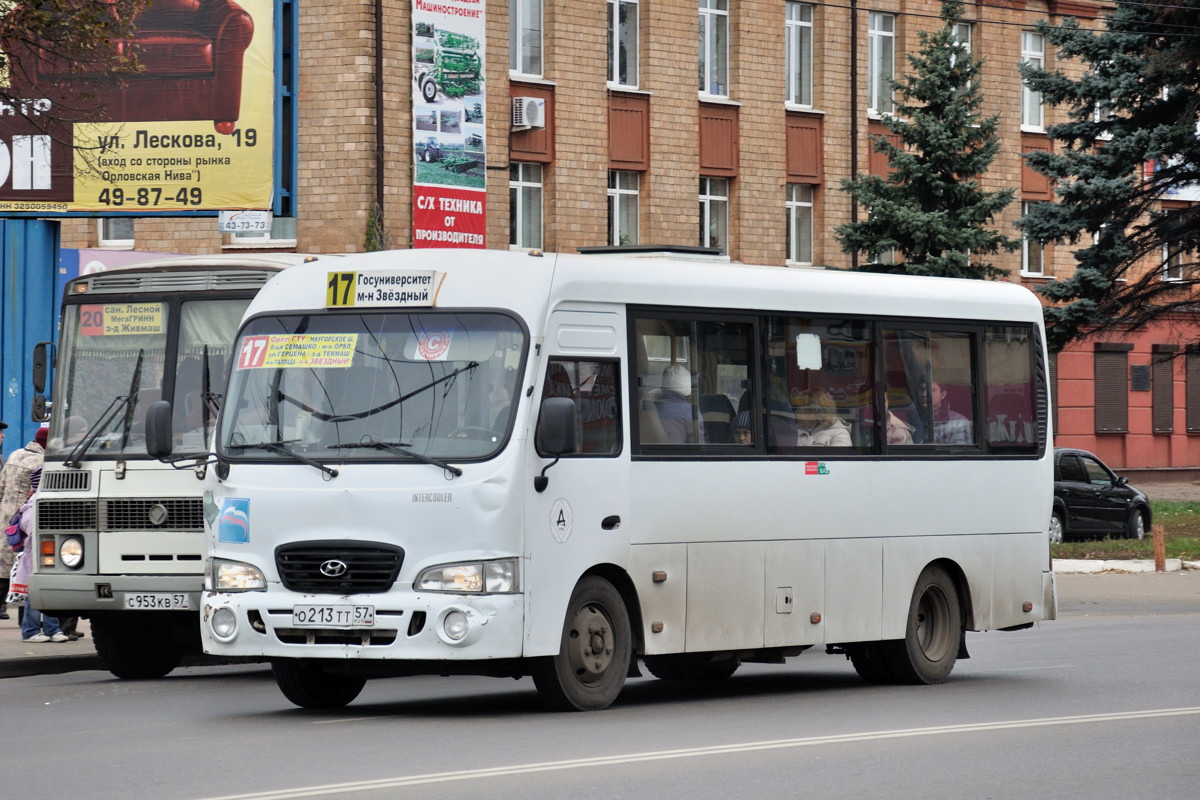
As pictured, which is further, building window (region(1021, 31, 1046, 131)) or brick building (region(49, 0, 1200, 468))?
building window (region(1021, 31, 1046, 131))

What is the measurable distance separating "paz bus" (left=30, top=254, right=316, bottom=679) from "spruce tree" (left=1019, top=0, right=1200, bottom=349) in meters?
21.9

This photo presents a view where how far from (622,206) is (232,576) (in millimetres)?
26369

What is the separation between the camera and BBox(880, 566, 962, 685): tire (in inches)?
558

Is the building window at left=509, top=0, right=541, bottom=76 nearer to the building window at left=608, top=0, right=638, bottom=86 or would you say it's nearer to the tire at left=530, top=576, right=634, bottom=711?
the building window at left=608, top=0, right=638, bottom=86

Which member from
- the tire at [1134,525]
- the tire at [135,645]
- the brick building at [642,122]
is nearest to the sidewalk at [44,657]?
the tire at [135,645]

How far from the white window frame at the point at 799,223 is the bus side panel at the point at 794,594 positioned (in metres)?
27.3

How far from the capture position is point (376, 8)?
33.6 m

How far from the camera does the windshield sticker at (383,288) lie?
1184cm

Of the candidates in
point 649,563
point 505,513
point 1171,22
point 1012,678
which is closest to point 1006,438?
point 1012,678

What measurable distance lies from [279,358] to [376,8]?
22.4 m

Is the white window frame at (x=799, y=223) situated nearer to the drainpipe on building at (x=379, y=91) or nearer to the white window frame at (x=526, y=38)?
the white window frame at (x=526, y=38)

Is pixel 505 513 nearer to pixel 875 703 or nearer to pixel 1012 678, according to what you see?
pixel 875 703

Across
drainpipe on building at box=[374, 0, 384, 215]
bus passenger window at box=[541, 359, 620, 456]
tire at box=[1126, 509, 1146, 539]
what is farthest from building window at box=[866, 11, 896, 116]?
bus passenger window at box=[541, 359, 620, 456]

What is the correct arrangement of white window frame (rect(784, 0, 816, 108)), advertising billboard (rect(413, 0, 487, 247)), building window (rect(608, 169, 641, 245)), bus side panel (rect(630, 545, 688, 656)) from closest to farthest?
bus side panel (rect(630, 545, 688, 656)) → advertising billboard (rect(413, 0, 487, 247)) → building window (rect(608, 169, 641, 245)) → white window frame (rect(784, 0, 816, 108))
